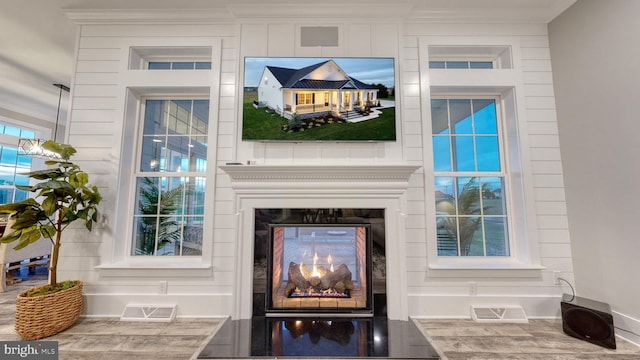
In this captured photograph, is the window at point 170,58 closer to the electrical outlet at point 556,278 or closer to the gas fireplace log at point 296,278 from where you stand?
the gas fireplace log at point 296,278

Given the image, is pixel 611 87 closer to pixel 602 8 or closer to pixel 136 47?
pixel 602 8

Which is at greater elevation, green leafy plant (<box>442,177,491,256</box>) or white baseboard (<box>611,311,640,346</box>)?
green leafy plant (<box>442,177,491,256</box>)

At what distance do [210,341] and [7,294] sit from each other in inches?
135

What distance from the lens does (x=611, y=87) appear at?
91.0 inches

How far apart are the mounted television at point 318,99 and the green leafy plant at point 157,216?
114 cm

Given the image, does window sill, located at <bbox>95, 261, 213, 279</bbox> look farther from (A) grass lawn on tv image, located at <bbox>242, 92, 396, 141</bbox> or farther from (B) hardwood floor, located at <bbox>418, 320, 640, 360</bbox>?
(B) hardwood floor, located at <bbox>418, 320, 640, 360</bbox>

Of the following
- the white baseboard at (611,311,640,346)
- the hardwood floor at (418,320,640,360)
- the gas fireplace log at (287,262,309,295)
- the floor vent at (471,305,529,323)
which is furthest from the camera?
the gas fireplace log at (287,262,309,295)

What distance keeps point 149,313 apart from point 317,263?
66.1 inches

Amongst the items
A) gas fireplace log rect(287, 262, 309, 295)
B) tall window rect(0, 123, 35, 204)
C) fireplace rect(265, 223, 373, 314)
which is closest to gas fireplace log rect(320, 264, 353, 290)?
fireplace rect(265, 223, 373, 314)

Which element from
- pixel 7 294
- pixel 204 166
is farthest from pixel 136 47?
pixel 7 294

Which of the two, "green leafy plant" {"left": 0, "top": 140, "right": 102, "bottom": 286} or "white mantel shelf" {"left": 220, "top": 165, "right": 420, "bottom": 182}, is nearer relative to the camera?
"green leafy plant" {"left": 0, "top": 140, "right": 102, "bottom": 286}

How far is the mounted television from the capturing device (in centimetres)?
274

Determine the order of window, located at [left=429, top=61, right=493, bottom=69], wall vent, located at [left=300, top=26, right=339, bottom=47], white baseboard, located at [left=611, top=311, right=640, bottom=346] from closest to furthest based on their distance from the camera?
white baseboard, located at [left=611, top=311, right=640, bottom=346]
wall vent, located at [left=300, top=26, right=339, bottom=47]
window, located at [left=429, top=61, right=493, bottom=69]

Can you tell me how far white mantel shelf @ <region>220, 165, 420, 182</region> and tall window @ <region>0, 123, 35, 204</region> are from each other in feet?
18.2
